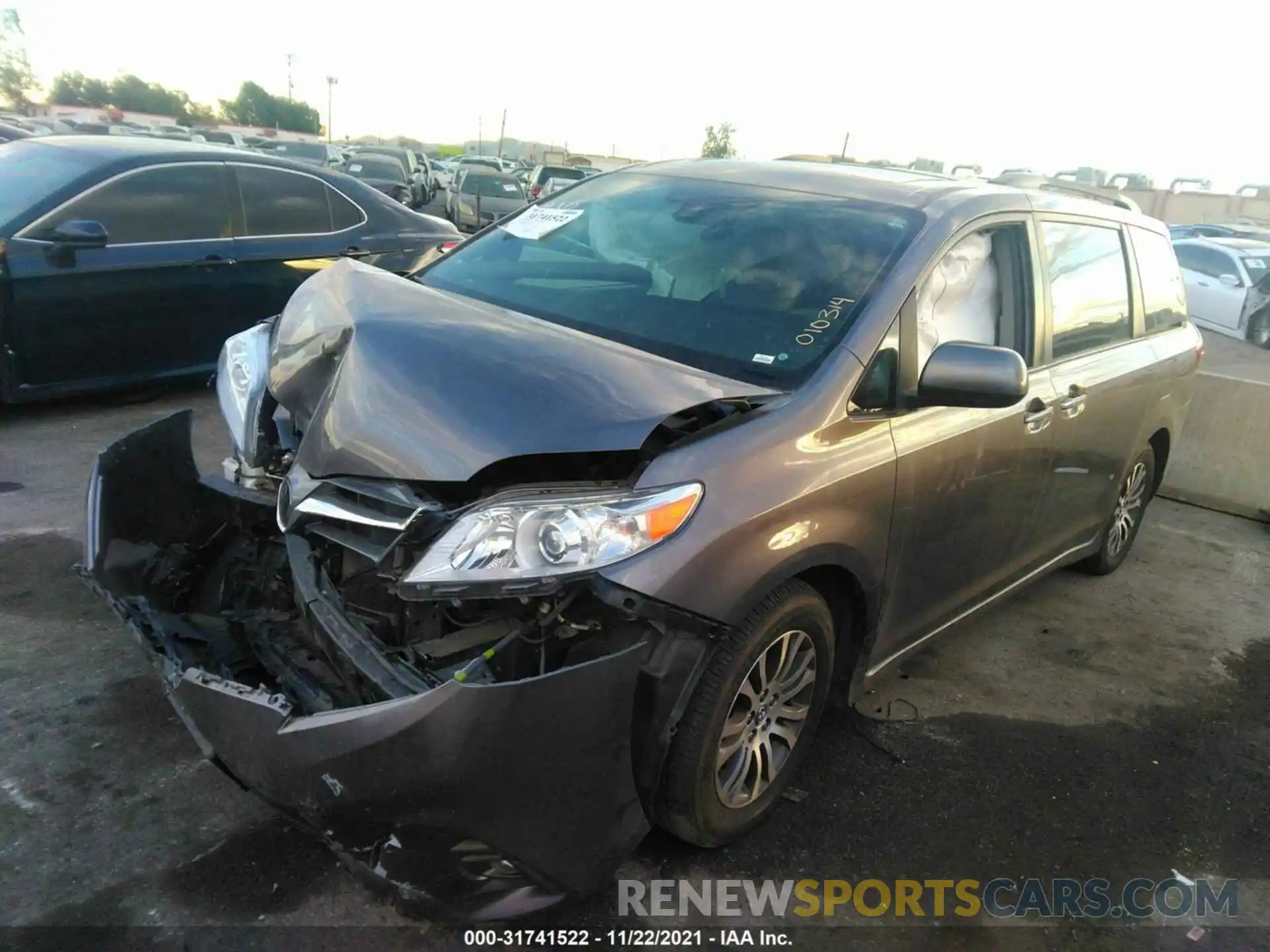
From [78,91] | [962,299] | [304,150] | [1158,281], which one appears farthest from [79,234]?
[78,91]

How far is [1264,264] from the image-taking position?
1614 cm

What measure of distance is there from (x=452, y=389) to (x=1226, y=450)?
21.7ft

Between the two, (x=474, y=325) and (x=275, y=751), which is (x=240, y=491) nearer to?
(x=474, y=325)

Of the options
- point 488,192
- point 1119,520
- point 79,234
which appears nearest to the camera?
point 1119,520

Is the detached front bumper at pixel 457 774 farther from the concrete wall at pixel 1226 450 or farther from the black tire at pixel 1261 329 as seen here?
the black tire at pixel 1261 329

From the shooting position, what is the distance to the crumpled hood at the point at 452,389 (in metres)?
2.18

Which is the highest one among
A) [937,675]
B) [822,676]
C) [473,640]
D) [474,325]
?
[474,325]

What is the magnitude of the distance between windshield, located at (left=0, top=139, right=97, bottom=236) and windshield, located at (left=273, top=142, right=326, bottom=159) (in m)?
22.0

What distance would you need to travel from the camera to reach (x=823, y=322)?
2.83 metres

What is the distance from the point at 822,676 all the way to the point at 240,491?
1839 mm

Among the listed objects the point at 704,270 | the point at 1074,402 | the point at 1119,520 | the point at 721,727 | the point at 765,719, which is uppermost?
the point at 704,270

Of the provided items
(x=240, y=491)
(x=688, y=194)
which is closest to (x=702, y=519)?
(x=240, y=491)

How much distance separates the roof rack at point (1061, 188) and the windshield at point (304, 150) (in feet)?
83.0

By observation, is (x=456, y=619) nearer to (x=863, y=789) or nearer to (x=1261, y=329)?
(x=863, y=789)
